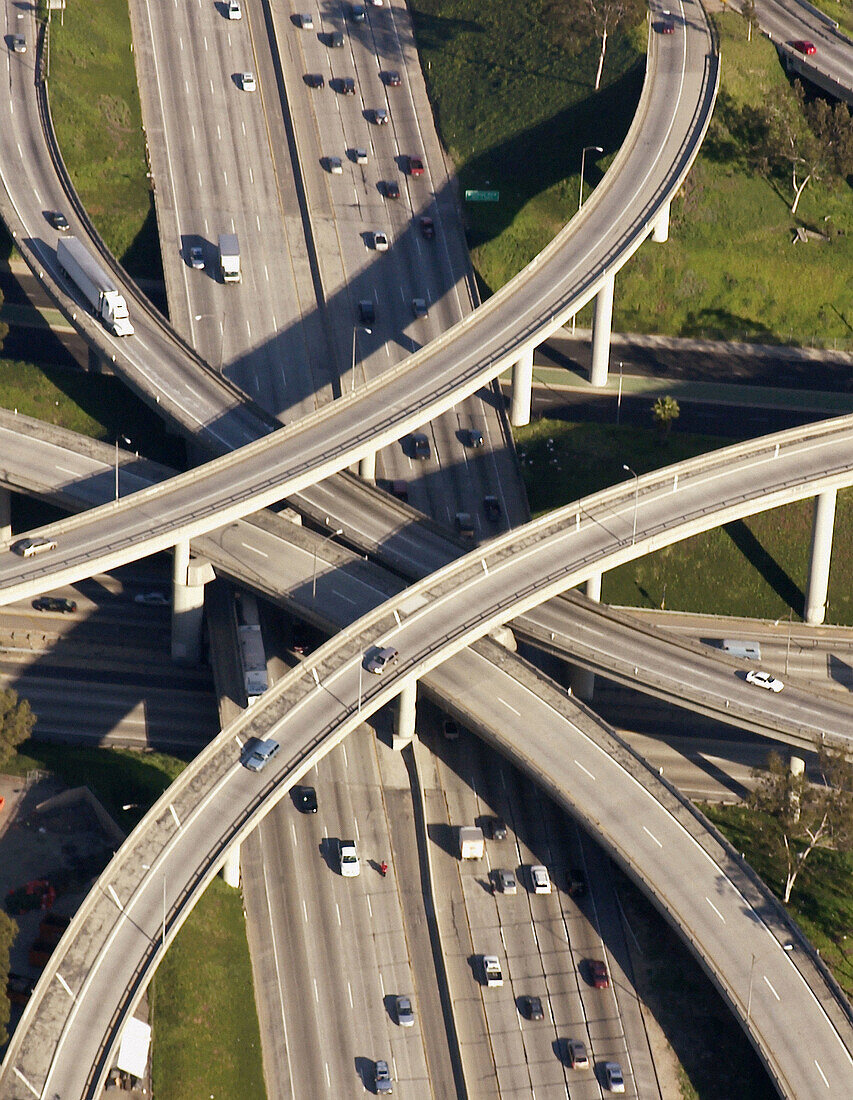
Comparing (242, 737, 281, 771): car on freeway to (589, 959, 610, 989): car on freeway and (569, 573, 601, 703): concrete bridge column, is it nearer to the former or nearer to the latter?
(589, 959, 610, 989): car on freeway

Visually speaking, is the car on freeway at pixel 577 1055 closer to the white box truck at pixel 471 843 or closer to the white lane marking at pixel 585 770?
the white box truck at pixel 471 843

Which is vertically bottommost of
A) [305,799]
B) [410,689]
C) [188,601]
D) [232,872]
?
[232,872]

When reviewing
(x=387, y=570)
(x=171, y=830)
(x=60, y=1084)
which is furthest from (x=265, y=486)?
(x=60, y=1084)

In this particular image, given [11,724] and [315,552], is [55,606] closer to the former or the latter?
[315,552]

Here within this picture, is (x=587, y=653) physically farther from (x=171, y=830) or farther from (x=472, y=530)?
(x=171, y=830)

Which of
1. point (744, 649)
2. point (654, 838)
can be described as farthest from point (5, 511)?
point (654, 838)

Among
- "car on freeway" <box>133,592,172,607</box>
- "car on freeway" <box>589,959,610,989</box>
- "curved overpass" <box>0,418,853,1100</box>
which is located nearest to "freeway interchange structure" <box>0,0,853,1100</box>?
"curved overpass" <box>0,418,853,1100</box>
